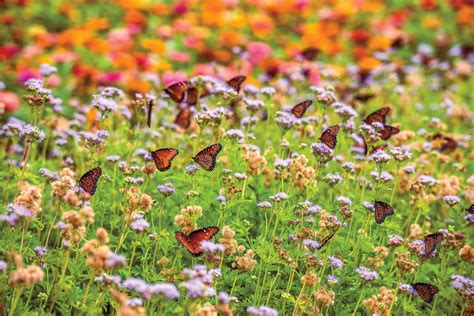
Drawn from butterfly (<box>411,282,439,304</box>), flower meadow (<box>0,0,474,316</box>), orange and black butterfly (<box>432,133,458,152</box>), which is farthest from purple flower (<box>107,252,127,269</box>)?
orange and black butterfly (<box>432,133,458,152</box>)

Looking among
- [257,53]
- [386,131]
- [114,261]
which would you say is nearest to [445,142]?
[386,131]

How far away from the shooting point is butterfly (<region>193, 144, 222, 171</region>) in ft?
15.8

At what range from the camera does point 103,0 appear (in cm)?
1295

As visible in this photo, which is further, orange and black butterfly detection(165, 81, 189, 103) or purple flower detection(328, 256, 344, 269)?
orange and black butterfly detection(165, 81, 189, 103)

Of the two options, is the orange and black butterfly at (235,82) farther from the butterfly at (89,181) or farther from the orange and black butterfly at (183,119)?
the butterfly at (89,181)

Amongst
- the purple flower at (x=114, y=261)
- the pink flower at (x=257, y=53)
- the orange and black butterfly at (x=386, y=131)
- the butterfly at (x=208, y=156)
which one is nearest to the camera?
the purple flower at (x=114, y=261)

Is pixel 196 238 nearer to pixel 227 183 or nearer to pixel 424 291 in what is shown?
pixel 227 183

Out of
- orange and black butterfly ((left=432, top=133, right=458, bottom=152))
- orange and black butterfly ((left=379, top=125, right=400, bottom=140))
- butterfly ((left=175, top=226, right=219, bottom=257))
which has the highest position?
orange and black butterfly ((left=379, top=125, right=400, bottom=140))

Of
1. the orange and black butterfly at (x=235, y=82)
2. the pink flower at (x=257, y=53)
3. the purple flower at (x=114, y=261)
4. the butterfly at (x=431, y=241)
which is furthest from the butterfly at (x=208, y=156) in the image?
the pink flower at (x=257, y=53)

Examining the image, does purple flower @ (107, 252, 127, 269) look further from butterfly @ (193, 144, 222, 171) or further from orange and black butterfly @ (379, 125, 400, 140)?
orange and black butterfly @ (379, 125, 400, 140)

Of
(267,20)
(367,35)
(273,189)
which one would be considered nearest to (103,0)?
(267,20)

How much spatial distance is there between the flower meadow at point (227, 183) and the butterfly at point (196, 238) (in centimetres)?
1

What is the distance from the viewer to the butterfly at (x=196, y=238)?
4234mm

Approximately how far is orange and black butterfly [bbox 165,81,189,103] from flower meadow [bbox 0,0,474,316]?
1.0 inches
